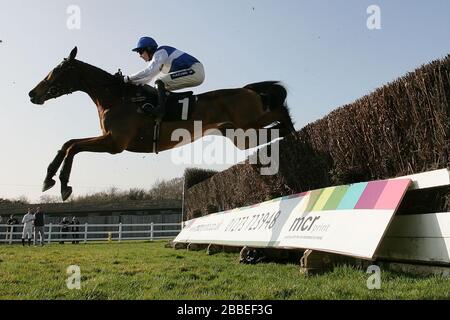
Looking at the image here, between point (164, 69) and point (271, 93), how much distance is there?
7.98 ft

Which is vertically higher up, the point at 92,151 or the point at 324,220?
the point at 92,151

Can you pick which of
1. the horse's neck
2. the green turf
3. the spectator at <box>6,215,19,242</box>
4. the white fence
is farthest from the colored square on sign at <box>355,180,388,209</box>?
the spectator at <box>6,215,19,242</box>

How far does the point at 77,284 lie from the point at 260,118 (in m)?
5.15

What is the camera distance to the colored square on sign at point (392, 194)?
15.3 ft

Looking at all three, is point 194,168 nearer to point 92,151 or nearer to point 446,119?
point 92,151

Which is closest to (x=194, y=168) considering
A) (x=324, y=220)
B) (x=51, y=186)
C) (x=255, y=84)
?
(x=255, y=84)

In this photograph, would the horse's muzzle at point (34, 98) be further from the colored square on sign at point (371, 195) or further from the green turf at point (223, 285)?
the colored square on sign at point (371, 195)

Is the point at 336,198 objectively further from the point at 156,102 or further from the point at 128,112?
the point at 128,112

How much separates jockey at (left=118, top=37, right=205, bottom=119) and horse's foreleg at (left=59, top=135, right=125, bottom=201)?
87 centimetres

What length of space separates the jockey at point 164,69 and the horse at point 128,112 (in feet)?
0.64

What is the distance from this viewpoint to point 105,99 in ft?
27.0

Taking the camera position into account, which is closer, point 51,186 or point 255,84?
point 51,186
